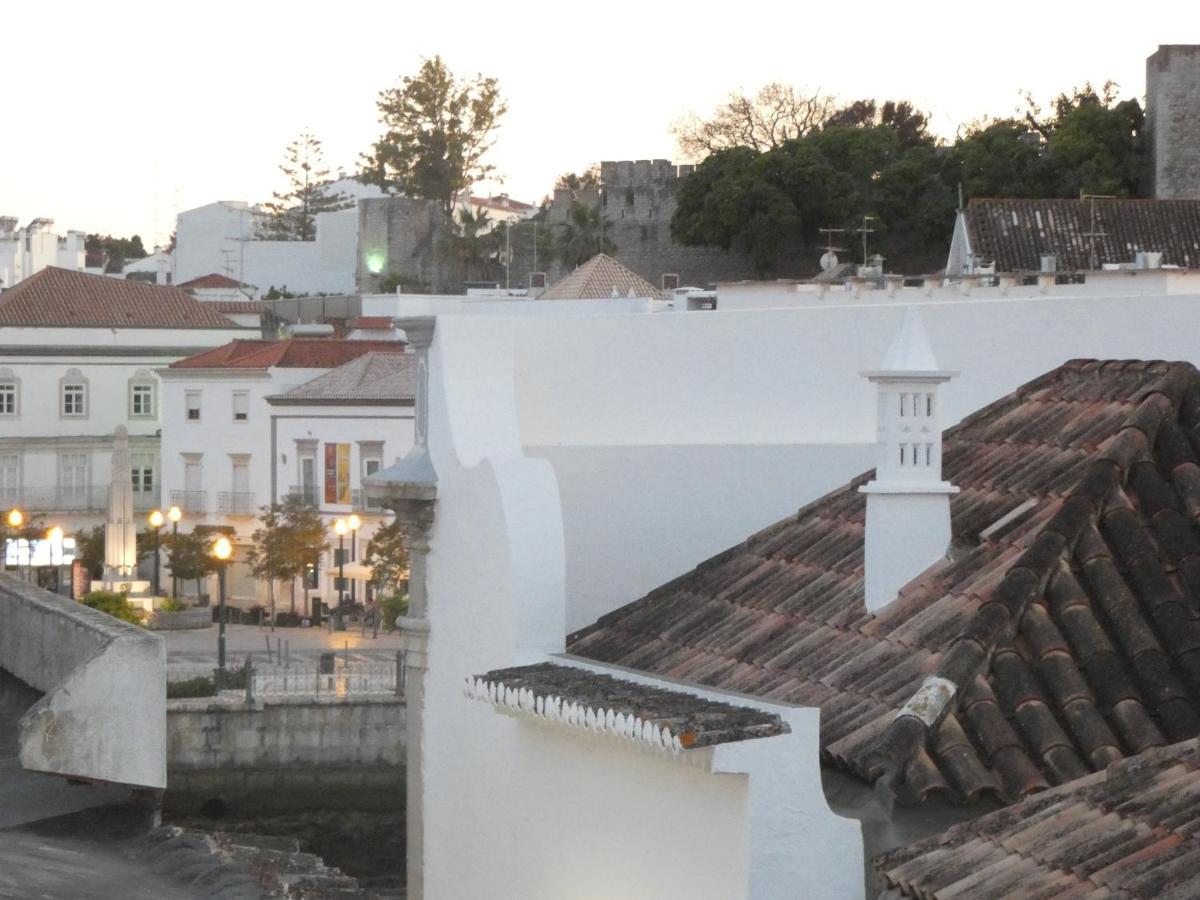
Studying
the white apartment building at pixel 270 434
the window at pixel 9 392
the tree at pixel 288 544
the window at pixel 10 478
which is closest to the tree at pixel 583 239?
the window at pixel 9 392

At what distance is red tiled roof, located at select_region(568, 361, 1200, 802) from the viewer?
302 inches

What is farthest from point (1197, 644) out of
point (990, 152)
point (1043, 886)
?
point (990, 152)

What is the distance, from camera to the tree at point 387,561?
41500mm

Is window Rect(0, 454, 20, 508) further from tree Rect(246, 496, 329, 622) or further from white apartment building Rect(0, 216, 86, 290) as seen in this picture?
white apartment building Rect(0, 216, 86, 290)

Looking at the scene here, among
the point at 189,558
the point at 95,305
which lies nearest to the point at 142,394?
the point at 95,305

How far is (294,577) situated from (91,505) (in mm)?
12178

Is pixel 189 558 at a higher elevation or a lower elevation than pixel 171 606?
higher

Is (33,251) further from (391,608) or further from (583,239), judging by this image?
(391,608)

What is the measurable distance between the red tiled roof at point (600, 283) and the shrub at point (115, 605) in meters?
16.3

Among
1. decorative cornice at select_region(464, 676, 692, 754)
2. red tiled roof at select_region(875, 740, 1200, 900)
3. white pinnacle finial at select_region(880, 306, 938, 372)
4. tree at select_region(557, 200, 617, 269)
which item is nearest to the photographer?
red tiled roof at select_region(875, 740, 1200, 900)

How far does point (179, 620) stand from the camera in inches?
1654

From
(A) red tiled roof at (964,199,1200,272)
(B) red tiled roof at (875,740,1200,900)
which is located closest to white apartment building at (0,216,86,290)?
(A) red tiled roof at (964,199,1200,272)

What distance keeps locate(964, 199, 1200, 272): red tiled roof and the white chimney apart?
1328 inches

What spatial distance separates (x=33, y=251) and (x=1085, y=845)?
3503 inches
